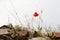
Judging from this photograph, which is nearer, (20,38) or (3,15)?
(20,38)

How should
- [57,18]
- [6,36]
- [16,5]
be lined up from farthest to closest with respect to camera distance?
[16,5] → [57,18] → [6,36]

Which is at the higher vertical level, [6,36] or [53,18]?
[53,18]

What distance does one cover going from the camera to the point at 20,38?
177 centimetres

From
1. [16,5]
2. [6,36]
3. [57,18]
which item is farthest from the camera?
[16,5]

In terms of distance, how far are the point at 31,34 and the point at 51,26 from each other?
0.25 metres

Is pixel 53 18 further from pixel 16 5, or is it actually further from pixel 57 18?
pixel 16 5

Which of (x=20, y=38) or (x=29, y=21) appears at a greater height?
(x=29, y=21)

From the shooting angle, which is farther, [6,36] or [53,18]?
[53,18]

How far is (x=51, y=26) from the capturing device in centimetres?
193

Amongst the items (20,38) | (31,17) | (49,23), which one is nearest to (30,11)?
(31,17)

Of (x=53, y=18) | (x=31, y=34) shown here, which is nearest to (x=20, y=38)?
(x=31, y=34)

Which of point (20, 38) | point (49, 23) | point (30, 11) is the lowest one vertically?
point (20, 38)

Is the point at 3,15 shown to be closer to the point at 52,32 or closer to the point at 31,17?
the point at 31,17

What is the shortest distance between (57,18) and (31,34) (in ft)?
1.05
